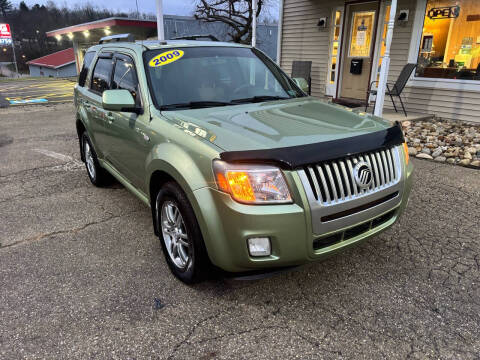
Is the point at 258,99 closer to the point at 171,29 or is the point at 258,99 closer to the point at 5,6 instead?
the point at 171,29

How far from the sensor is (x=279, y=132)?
2.44 meters

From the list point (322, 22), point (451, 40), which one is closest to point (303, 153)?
point (451, 40)

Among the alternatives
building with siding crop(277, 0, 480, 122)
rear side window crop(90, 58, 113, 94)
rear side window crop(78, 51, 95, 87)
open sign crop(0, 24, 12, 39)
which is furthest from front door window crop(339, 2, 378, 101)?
open sign crop(0, 24, 12, 39)

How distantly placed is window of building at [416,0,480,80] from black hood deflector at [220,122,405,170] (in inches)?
282

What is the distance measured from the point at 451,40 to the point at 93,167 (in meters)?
7.99

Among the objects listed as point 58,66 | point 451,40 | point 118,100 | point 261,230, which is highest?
point 451,40

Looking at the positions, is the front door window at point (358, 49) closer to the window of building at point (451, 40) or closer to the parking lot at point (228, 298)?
the window of building at point (451, 40)

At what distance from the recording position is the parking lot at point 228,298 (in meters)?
2.22

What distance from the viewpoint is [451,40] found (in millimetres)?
8219

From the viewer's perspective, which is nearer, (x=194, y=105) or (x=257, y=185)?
(x=257, y=185)

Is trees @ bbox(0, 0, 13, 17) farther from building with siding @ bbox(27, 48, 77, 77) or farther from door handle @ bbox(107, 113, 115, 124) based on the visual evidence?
door handle @ bbox(107, 113, 115, 124)

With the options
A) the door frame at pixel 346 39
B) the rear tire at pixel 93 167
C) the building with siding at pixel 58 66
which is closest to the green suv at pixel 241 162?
the rear tire at pixel 93 167

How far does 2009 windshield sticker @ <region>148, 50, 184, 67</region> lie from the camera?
329cm

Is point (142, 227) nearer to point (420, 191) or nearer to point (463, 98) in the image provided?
point (420, 191)
